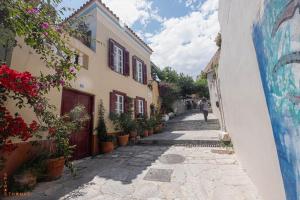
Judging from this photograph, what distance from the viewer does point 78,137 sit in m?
5.62

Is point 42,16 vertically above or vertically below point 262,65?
above

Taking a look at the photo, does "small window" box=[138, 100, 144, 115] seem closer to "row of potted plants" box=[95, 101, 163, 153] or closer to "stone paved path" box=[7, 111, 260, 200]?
"row of potted plants" box=[95, 101, 163, 153]

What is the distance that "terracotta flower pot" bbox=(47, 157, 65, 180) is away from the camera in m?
3.82

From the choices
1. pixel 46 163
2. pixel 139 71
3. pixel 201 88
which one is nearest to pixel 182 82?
pixel 201 88

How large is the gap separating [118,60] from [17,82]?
5.97 m

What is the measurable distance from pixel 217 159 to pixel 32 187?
4.66 meters

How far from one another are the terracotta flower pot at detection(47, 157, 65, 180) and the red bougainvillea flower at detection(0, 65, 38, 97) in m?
1.68

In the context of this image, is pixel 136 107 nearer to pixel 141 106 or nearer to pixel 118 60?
pixel 141 106

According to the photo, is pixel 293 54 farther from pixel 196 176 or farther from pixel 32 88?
pixel 32 88

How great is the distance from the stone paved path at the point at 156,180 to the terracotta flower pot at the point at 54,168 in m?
0.17

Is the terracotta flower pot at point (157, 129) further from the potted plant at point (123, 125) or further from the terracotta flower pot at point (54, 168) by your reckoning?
the terracotta flower pot at point (54, 168)

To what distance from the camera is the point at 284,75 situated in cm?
139

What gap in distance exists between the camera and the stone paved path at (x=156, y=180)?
305 cm

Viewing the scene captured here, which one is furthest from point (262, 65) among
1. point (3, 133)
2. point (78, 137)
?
point (78, 137)
